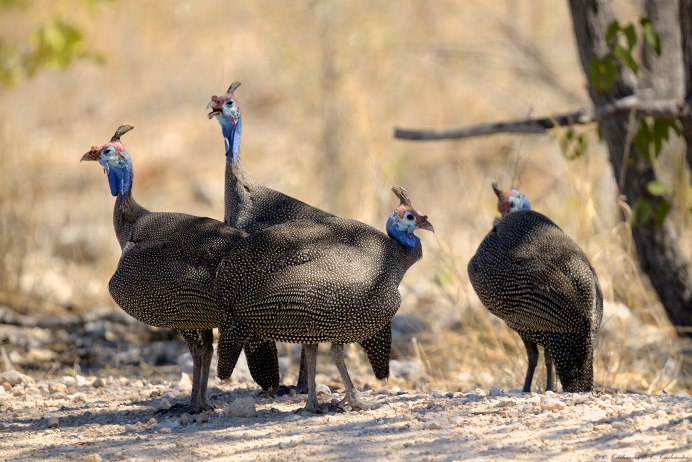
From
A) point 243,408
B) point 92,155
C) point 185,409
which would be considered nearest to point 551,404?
point 243,408

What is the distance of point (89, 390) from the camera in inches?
224

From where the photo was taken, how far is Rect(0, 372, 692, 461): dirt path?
395 centimetres

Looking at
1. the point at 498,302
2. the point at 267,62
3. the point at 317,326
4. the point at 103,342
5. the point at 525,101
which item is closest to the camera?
the point at 317,326

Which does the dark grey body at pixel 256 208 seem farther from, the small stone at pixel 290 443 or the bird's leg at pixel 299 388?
the small stone at pixel 290 443

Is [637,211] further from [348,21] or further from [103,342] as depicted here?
[348,21]

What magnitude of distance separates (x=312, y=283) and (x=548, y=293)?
1105 mm

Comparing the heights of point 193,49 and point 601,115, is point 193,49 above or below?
above

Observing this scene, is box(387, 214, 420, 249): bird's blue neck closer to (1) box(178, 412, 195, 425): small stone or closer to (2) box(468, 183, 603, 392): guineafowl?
(2) box(468, 183, 603, 392): guineafowl

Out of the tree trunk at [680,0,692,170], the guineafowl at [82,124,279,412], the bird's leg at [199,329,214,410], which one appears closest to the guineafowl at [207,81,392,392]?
the guineafowl at [82,124,279,412]

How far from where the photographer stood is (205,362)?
5020mm

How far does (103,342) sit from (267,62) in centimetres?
780

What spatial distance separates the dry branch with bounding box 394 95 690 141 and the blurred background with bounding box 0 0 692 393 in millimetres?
180

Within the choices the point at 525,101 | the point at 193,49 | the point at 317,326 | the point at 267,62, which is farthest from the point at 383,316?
the point at 193,49

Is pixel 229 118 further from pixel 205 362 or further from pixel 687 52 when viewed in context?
pixel 687 52
